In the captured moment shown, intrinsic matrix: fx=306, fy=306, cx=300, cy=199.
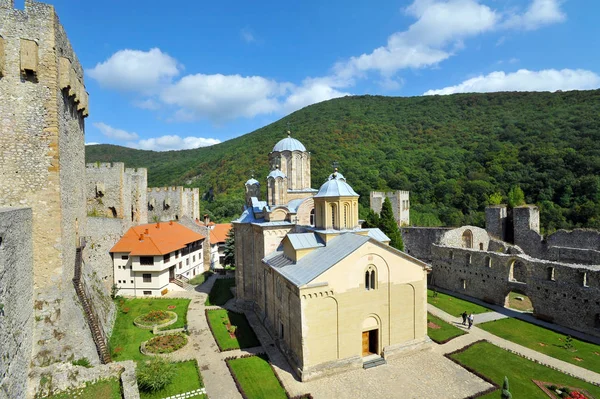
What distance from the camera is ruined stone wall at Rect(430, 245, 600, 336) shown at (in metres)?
16.2

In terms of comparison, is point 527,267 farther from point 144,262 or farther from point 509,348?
point 144,262

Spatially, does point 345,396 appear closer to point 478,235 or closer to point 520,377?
point 520,377

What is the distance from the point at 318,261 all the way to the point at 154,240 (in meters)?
16.2

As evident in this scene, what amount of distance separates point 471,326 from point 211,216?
147 feet

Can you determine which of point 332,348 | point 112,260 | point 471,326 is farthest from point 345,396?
point 112,260

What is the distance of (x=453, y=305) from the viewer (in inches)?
811

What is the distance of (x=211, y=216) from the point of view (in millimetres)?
53969

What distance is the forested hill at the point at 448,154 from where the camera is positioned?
39781 millimetres

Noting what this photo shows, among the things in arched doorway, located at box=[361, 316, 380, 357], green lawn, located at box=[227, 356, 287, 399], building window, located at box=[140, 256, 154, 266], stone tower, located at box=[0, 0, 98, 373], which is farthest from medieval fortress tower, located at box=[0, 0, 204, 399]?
arched doorway, located at box=[361, 316, 380, 357]

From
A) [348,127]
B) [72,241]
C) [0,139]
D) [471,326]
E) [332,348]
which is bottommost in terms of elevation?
[471,326]

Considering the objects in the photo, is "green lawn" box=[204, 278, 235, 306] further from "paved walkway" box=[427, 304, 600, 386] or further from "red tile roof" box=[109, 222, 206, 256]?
"paved walkway" box=[427, 304, 600, 386]

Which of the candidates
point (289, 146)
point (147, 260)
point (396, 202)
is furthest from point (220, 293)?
point (396, 202)

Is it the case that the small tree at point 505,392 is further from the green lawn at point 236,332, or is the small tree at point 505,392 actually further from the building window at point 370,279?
the green lawn at point 236,332

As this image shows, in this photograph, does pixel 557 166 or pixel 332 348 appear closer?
pixel 332 348
